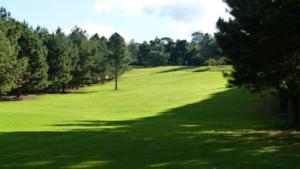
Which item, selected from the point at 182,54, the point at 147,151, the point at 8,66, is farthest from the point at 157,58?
the point at 147,151

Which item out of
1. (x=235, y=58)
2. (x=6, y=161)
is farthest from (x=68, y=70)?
(x=6, y=161)

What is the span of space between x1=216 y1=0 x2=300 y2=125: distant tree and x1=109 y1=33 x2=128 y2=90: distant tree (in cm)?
7559

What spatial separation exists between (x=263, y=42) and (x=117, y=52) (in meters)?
83.6

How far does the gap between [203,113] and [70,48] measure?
5284 centimetres

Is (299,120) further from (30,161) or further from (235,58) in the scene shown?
(30,161)

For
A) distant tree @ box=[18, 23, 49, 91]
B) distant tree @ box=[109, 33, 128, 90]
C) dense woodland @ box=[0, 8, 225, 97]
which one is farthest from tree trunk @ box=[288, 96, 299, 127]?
distant tree @ box=[109, 33, 128, 90]

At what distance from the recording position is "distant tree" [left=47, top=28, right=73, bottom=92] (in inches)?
3588

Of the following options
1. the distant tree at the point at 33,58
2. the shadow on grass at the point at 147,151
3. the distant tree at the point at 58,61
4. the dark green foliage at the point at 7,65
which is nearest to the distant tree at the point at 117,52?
the distant tree at the point at 58,61

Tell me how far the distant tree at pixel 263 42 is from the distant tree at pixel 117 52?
75.6 metres

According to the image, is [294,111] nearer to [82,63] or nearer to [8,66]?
[8,66]

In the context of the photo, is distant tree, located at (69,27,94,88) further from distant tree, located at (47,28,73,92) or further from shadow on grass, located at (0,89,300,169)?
shadow on grass, located at (0,89,300,169)

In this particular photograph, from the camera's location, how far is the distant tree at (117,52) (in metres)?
103

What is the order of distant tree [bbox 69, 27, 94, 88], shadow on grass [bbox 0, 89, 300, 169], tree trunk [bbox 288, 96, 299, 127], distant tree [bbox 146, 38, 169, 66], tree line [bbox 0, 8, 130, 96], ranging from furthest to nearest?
1. distant tree [bbox 146, 38, 169, 66]
2. distant tree [bbox 69, 27, 94, 88]
3. tree line [bbox 0, 8, 130, 96]
4. tree trunk [bbox 288, 96, 299, 127]
5. shadow on grass [bbox 0, 89, 300, 169]

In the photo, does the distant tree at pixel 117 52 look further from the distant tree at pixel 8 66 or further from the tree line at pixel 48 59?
the distant tree at pixel 8 66
